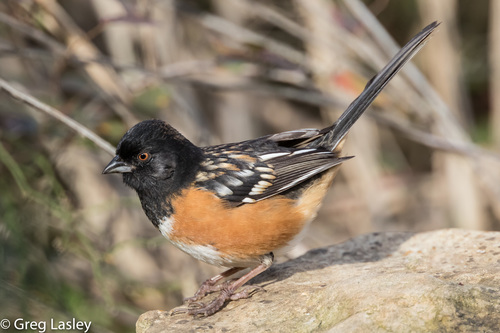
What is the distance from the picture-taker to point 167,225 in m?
3.04

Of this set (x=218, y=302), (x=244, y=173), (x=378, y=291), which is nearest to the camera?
(x=378, y=291)

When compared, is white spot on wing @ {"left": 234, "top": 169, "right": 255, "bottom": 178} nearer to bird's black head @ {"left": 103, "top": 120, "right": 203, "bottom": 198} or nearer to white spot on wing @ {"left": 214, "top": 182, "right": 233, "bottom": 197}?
white spot on wing @ {"left": 214, "top": 182, "right": 233, "bottom": 197}

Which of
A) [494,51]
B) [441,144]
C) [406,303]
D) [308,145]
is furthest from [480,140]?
[406,303]

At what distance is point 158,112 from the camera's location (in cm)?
525

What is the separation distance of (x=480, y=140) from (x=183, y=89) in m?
3.13

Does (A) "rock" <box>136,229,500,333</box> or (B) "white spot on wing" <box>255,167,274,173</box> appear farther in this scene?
(B) "white spot on wing" <box>255,167,274,173</box>

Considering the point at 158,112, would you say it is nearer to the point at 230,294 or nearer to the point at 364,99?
the point at 364,99

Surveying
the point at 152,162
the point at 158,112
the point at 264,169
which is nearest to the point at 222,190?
the point at 264,169

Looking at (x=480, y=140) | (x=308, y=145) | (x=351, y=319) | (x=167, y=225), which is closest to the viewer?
(x=351, y=319)

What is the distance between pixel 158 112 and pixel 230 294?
2.63 m

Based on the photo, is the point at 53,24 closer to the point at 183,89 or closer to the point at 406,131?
the point at 183,89

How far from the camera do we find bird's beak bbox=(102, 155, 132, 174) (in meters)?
3.12

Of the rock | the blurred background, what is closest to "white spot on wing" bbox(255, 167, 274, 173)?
the rock

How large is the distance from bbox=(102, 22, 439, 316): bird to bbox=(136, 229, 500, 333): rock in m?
0.17
